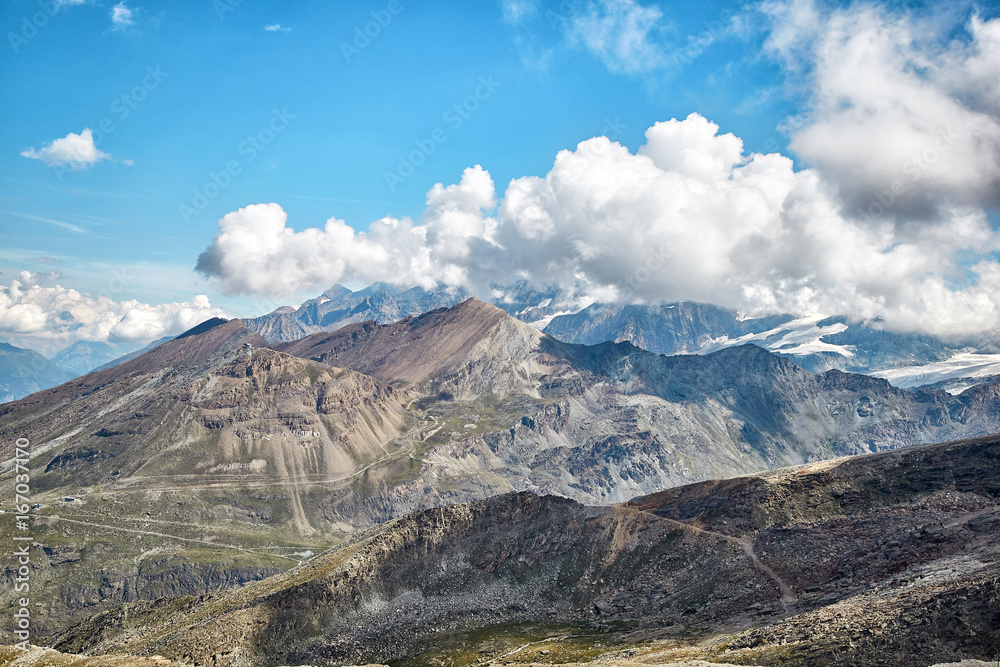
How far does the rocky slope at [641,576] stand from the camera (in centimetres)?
12031

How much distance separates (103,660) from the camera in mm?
128000

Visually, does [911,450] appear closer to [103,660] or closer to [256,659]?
[256,659]

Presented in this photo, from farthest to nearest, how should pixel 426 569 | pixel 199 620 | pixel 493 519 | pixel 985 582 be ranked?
pixel 493 519 → pixel 426 569 → pixel 199 620 → pixel 985 582

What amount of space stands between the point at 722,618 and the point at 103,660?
124 m

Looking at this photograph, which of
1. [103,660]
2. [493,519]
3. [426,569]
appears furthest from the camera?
[493,519]

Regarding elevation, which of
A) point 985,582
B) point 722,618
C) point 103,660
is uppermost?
point 103,660

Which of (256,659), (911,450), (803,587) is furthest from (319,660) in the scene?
(911,450)

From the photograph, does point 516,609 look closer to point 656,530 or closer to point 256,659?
point 656,530

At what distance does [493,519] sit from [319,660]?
64411 mm

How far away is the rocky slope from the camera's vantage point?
120 m

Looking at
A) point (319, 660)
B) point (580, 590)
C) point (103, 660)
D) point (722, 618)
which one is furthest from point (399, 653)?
point (722, 618)

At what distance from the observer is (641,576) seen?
161m

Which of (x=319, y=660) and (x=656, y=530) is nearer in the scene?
(x=319, y=660)

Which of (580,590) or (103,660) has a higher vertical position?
(103,660)
